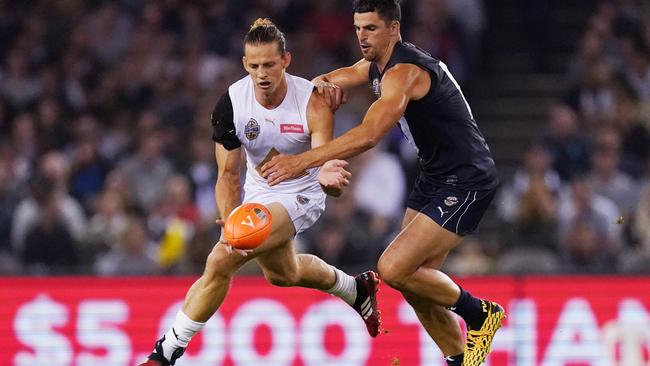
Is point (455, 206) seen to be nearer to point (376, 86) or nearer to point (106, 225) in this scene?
point (376, 86)

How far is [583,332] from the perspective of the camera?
38.9 ft

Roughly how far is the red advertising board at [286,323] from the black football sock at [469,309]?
Result: 2.64 metres

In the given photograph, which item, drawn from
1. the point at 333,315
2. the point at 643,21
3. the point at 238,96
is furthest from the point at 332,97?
the point at 643,21

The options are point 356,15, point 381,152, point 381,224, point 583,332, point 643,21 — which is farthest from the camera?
point 643,21

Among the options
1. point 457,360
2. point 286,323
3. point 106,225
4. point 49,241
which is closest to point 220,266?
point 457,360

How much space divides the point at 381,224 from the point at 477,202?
4.01 metres

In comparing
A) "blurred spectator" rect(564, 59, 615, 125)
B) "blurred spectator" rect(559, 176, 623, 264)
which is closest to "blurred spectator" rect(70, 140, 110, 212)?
"blurred spectator" rect(559, 176, 623, 264)

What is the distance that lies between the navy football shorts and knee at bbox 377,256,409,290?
38cm

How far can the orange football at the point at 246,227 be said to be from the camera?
8.27m

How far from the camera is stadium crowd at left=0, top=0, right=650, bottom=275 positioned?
1286 centimetres

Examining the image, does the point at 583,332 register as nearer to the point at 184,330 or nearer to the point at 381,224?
the point at 381,224

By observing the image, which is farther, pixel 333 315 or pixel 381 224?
pixel 381 224

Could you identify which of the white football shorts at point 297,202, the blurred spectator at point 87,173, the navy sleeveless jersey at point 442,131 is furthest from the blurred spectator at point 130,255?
the navy sleeveless jersey at point 442,131

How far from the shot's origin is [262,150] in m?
9.00
